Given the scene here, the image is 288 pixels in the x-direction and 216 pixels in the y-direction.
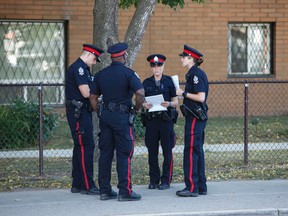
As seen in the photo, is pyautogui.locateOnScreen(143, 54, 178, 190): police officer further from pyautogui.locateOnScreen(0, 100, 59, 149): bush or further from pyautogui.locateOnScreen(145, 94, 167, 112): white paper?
pyautogui.locateOnScreen(0, 100, 59, 149): bush

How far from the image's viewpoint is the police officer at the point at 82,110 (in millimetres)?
10262

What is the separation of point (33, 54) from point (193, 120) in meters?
8.90

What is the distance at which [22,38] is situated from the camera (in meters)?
18.2

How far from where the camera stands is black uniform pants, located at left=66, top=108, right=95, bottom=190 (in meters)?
10.3

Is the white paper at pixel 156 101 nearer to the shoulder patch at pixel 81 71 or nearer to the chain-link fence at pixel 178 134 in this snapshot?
the shoulder patch at pixel 81 71

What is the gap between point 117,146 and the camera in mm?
9906

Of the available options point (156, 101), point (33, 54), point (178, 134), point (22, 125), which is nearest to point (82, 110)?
point (156, 101)

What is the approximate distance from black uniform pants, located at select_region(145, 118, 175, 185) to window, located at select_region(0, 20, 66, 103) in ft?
24.8

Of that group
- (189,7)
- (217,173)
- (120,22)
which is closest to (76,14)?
(120,22)

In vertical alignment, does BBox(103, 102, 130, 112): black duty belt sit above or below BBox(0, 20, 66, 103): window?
below

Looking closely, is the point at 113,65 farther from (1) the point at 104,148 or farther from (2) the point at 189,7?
(2) the point at 189,7

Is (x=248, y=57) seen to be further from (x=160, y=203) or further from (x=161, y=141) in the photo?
(x=160, y=203)

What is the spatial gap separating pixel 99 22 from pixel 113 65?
2.92 m

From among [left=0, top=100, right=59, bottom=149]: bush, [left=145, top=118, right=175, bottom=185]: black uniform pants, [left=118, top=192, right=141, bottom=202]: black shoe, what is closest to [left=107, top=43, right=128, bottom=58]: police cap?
[left=145, top=118, right=175, bottom=185]: black uniform pants
